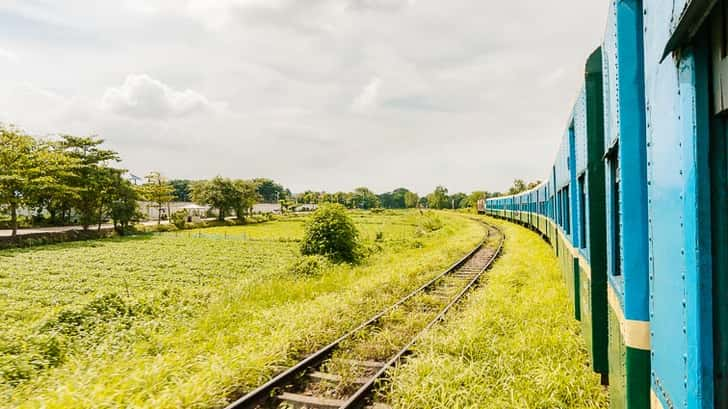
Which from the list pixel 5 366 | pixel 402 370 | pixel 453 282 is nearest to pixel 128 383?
pixel 5 366

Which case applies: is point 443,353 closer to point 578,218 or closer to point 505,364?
point 505,364

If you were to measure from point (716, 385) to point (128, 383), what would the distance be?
6184 mm

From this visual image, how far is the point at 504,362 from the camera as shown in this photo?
5.68 m

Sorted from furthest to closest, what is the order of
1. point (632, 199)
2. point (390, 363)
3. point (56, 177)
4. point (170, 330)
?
point (56, 177) → point (170, 330) → point (390, 363) → point (632, 199)

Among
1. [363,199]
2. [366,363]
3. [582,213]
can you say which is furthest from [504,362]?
[363,199]

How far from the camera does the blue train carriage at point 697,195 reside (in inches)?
48.7

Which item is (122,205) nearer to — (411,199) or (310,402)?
(310,402)

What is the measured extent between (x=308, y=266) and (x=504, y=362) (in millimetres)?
9239

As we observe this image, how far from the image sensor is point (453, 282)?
11.7 metres

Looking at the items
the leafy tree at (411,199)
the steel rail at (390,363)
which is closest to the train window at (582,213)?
the steel rail at (390,363)

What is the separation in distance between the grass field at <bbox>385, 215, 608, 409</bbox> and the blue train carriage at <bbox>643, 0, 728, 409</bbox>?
3.59 meters

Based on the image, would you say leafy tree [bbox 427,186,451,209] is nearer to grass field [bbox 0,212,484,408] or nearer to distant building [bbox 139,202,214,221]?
distant building [bbox 139,202,214,221]

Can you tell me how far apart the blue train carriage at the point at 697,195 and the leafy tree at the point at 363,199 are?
373ft

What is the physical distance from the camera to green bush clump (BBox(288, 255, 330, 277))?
13705 millimetres
